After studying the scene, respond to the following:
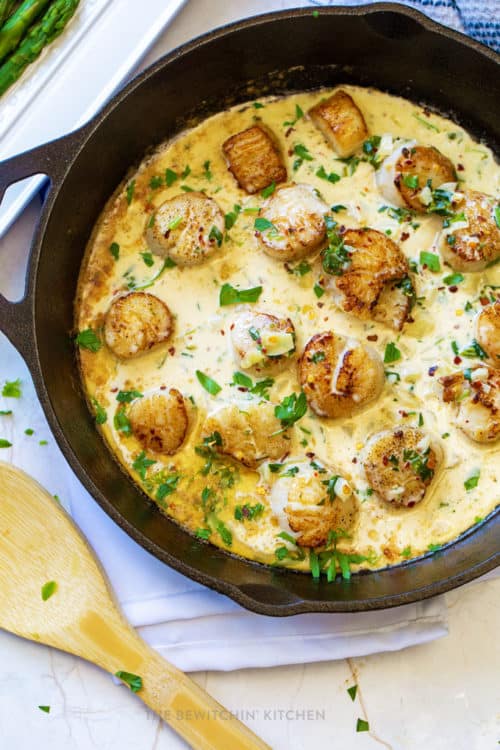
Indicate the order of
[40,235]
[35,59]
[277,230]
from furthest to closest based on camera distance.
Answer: [35,59]
[277,230]
[40,235]

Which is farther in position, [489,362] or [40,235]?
[489,362]

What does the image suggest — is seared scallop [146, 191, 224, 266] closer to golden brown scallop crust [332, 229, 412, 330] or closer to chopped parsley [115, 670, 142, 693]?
golden brown scallop crust [332, 229, 412, 330]

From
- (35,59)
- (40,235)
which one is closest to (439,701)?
(40,235)

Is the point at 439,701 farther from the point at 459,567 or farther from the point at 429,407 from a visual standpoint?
the point at 429,407

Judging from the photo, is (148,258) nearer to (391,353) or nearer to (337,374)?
(337,374)

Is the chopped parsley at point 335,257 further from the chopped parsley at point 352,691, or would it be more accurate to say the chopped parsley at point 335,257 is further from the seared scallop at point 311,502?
the chopped parsley at point 352,691

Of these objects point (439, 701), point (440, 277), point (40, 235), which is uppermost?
point (440, 277)

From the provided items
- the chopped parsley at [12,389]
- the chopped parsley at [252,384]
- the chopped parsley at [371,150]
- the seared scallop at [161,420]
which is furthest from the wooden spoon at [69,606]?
the chopped parsley at [371,150]

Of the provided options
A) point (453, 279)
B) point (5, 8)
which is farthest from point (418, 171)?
point (5, 8)
